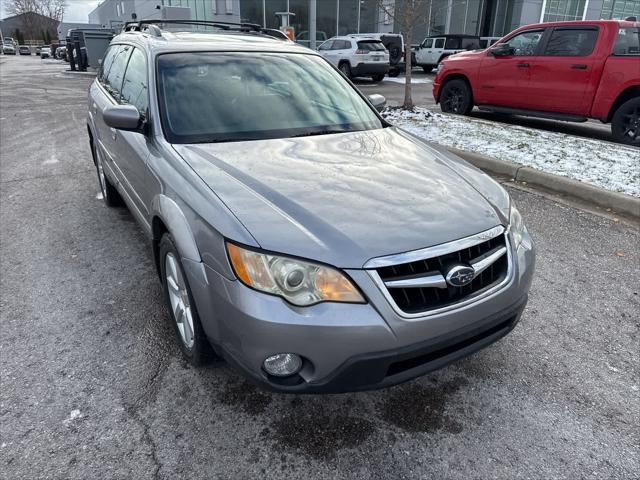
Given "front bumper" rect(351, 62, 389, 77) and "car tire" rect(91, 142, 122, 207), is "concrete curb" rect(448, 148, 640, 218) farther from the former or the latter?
"front bumper" rect(351, 62, 389, 77)

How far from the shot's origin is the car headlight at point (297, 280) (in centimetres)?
188

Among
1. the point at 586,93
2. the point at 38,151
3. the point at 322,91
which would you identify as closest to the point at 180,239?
the point at 322,91

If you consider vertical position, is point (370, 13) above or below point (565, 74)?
above

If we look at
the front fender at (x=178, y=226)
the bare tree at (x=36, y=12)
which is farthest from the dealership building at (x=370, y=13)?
the bare tree at (x=36, y=12)

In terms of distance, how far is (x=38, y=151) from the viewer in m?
7.47

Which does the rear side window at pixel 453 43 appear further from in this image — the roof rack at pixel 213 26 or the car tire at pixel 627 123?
the roof rack at pixel 213 26

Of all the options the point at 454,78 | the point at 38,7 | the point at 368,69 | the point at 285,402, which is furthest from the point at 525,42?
the point at 38,7

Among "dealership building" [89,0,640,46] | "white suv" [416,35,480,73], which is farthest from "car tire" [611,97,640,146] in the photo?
"dealership building" [89,0,640,46]

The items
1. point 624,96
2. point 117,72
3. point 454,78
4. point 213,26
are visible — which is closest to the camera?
point 117,72

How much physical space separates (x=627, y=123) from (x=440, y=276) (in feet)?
23.5

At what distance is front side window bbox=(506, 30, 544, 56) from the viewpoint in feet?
27.6

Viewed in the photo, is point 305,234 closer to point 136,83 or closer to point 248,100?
point 248,100

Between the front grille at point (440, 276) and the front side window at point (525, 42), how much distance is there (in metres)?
7.69

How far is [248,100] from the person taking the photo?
3.15 m
